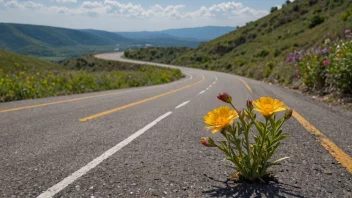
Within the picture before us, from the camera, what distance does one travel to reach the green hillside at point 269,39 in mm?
33375

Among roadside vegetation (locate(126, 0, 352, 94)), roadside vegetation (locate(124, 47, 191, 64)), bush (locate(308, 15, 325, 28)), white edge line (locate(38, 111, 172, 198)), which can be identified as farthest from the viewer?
roadside vegetation (locate(124, 47, 191, 64))

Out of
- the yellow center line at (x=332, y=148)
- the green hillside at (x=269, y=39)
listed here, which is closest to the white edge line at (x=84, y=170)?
the yellow center line at (x=332, y=148)

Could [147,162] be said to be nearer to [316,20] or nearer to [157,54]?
[316,20]

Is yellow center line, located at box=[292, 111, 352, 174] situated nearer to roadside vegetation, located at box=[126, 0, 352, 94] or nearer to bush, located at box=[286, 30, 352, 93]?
bush, located at box=[286, 30, 352, 93]

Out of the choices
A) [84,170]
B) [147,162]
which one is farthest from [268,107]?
[84,170]

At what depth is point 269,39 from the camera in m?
47.5

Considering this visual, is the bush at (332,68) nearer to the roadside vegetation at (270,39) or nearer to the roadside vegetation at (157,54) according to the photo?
the roadside vegetation at (270,39)

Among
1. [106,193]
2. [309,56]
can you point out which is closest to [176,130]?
[106,193]

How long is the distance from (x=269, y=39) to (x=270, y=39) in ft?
1.57

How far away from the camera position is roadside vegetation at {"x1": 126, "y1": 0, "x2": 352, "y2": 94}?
33.0m

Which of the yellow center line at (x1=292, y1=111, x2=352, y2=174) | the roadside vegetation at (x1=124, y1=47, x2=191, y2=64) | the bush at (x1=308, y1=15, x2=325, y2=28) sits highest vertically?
the bush at (x1=308, y1=15, x2=325, y2=28)

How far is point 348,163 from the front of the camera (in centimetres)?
282

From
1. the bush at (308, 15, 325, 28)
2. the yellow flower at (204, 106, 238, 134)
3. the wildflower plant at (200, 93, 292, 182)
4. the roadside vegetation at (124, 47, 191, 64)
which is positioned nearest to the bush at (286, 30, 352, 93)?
the wildflower plant at (200, 93, 292, 182)

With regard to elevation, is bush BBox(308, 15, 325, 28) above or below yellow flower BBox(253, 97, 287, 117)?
above
